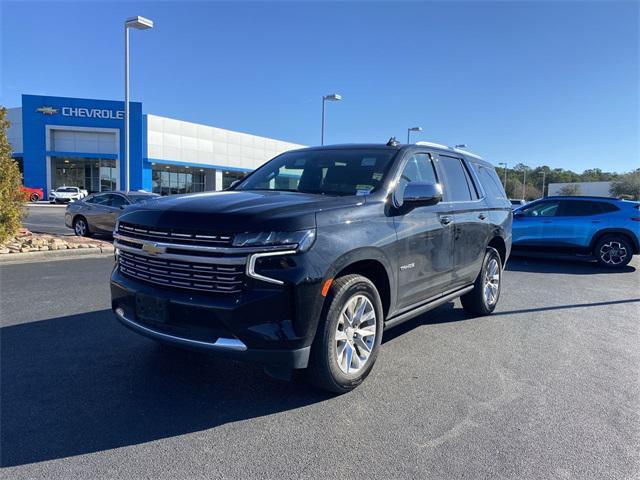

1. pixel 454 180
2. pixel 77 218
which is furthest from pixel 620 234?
pixel 77 218

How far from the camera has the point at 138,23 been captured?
1513cm

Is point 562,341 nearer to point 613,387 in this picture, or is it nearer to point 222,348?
point 613,387

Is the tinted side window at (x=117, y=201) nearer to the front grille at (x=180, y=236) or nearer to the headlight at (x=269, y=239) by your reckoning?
the front grille at (x=180, y=236)

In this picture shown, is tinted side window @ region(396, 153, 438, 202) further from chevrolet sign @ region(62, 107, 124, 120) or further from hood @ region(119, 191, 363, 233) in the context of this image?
chevrolet sign @ region(62, 107, 124, 120)

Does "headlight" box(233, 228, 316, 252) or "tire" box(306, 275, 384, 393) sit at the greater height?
"headlight" box(233, 228, 316, 252)

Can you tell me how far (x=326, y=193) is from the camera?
4164 mm

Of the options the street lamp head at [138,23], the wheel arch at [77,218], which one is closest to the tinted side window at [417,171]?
the wheel arch at [77,218]

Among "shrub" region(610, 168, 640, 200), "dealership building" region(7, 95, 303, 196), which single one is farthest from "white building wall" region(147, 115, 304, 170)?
"shrub" region(610, 168, 640, 200)

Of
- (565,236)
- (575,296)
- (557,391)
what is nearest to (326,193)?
(557,391)

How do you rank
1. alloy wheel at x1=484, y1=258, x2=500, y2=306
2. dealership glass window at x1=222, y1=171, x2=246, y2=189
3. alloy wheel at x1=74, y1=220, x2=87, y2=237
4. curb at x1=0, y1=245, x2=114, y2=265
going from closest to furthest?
1. alloy wheel at x1=484, y1=258, x2=500, y2=306
2. curb at x1=0, y1=245, x2=114, y2=265
3. alloy wheel at x1=74, y1=220, x2=87, y2=237
4. dealership glass window at x1=222, y1=171, x2=246, y2=189

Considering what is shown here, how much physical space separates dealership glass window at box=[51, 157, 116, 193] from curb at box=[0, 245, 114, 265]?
37356 mm

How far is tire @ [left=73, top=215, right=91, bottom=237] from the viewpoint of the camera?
1377 cm

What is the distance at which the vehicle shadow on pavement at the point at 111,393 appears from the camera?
9.78 feet

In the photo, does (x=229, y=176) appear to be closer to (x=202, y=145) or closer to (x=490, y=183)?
(x=202, y=145)
